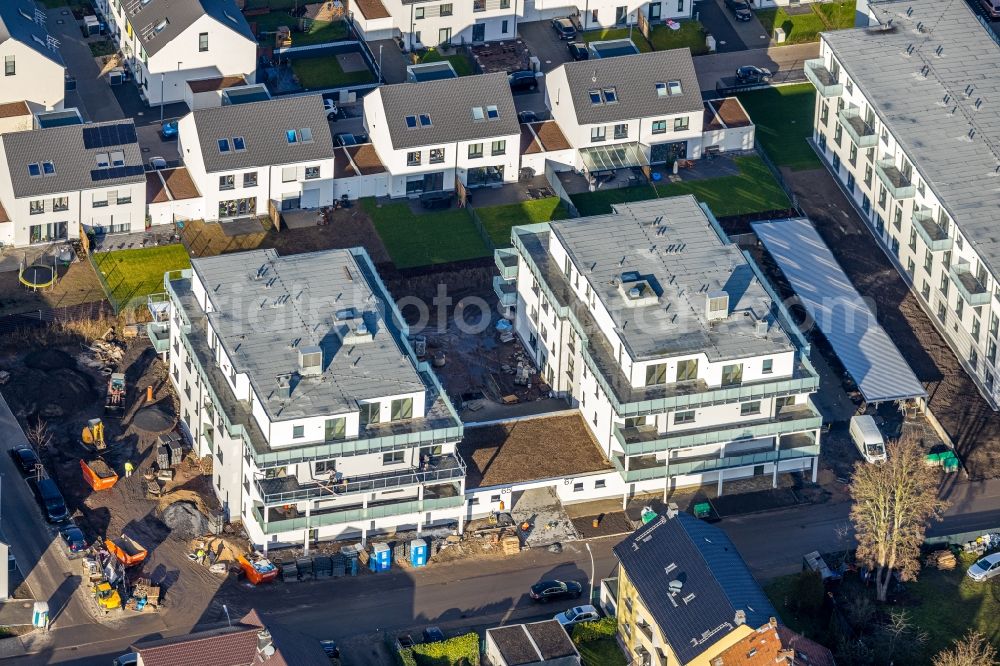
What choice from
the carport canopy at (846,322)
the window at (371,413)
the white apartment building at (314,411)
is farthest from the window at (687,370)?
the window at (371,413)

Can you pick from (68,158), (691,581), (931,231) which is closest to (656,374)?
(691,581)

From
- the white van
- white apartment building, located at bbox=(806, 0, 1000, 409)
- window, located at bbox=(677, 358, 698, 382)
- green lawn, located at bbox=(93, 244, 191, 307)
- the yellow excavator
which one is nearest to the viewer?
window, located at bbox=(677, 358, 698, 382)

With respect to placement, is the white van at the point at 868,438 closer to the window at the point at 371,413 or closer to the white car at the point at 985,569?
the white car at the point at 985,569

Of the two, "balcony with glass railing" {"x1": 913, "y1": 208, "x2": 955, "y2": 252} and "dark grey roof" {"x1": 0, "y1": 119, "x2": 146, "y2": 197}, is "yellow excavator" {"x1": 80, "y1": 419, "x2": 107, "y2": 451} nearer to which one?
"dark grey roof" {"x1": 0, "y1": 119, "x2": 146, "y2": 197}

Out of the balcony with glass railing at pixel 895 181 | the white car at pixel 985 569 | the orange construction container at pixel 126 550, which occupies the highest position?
the balcony with glass railing at pixel 895 181

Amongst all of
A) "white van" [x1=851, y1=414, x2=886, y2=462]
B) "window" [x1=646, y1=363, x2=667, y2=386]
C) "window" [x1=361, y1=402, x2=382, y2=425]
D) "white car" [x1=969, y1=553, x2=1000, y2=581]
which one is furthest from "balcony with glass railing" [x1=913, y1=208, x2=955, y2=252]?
"window" [x1=361, y1=402, x2=382, y2=425]
